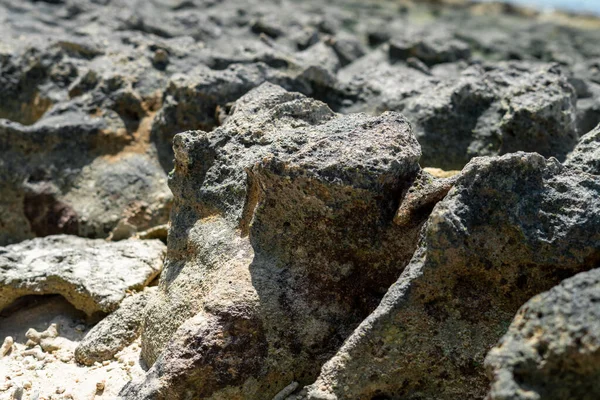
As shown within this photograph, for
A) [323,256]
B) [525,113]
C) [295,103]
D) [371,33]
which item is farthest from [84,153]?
[371,33]

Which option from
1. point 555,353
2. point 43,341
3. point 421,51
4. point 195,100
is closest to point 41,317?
point 43,341

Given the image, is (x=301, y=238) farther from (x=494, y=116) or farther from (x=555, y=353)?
(x=494, y=116)

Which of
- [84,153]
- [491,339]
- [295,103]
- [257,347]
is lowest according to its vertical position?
[84,153]

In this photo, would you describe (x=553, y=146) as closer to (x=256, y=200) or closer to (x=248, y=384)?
(x=256, y=200)

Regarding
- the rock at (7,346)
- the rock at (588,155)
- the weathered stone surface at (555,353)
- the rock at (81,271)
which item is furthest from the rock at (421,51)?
the weathered stone surface at (555,353)

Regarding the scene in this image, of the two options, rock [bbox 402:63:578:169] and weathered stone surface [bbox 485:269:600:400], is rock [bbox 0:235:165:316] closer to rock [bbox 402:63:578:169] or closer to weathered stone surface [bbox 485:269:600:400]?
rock [bbox 402:63:578:169]

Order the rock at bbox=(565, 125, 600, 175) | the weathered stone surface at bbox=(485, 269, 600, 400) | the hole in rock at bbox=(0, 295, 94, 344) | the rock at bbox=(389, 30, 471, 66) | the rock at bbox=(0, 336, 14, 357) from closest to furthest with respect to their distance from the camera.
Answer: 1. the weathered stone surface at bbox=(485, 269, 600, 400)
2. the rock at bbox=(565, 125, 600, 175)
3. the rock at bbox=(0, 336, 14, 357)
4. the hole in rock at bbox=(0, 295, 94, 344)
5. the rock at bbox=(389, 30, 471, 66)

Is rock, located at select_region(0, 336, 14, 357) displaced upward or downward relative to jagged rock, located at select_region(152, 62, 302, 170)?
downward

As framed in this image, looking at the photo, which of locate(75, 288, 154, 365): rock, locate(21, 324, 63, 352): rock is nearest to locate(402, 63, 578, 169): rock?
locate(75, 288, 154, 365): rock
